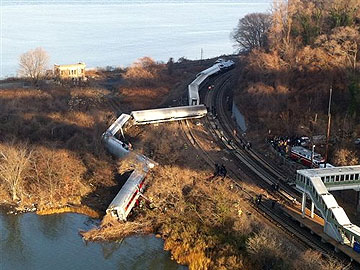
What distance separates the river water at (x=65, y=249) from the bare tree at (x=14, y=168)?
2.32 m

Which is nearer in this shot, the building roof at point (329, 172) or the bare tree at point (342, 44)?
the building roof at point (329, 172)

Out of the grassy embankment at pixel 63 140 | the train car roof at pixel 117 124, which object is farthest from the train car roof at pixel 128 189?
the train car roof at pixel 117 124

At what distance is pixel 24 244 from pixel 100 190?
577 centimetres

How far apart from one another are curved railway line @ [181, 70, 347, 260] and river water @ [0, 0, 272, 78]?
111 ft

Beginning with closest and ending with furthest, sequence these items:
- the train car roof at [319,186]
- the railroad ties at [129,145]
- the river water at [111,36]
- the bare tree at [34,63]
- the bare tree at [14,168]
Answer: the train car roof at [319,186] < the railroad ties at [129,145] < the bare tree at [14,168] < the bare tree at [34,63] < the river water at [111,36]

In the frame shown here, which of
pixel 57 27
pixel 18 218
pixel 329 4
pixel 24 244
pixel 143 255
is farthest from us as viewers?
pixel 57 27

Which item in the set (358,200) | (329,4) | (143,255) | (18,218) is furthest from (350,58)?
(18,218)

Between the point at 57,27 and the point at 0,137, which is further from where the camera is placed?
the point at 57,27

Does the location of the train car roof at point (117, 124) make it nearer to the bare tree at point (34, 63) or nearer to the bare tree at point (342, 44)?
the bare tree at point (342, 44)

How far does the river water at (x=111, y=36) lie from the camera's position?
239 ft

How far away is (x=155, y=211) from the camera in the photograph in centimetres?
→ 2458

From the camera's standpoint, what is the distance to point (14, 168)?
2730 centimetres

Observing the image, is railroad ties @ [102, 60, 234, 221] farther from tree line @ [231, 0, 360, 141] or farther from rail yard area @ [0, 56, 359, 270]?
tree line @ [231, 0, 360, 141]

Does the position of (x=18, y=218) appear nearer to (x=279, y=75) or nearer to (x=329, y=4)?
(x=279, y=75)
